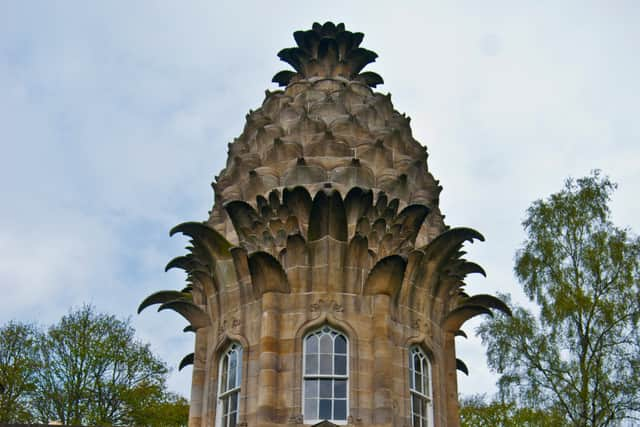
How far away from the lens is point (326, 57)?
26.0 metres

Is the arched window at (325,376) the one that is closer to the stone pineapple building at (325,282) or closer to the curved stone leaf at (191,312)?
the stone pineapple building at (325,282)

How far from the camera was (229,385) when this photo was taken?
789 inches

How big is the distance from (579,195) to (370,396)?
600 inches

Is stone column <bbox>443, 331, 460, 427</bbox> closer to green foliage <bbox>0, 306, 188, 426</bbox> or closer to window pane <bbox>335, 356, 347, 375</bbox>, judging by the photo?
window pane <bbox>335, 356, 347, 375</bbox>

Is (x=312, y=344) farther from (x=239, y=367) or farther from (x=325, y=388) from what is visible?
(x=239, y=367)

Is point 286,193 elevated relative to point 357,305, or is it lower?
elevated

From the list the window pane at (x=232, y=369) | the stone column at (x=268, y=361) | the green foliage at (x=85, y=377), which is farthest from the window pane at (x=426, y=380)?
the green foliage at (x=85, y=377)

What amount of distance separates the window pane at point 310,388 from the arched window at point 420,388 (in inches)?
93.0

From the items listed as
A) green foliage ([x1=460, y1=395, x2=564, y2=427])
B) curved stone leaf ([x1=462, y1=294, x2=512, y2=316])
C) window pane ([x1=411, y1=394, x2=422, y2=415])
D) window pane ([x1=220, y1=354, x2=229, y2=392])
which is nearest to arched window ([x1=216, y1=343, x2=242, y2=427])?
window pane ([x1=220, y1=354, x2=229, y2=392])

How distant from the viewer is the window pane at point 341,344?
1922cm

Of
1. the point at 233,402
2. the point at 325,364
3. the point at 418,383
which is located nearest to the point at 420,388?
the point at 418,383

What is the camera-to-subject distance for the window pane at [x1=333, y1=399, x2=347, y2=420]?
18.4m

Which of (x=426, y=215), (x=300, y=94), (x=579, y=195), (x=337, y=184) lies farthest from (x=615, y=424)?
(x=300, y=94)

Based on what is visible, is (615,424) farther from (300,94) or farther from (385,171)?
(300,94)
